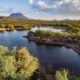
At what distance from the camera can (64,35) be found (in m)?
52.6

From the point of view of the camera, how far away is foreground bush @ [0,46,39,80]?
1658 centimetres

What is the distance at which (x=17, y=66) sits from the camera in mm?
18750

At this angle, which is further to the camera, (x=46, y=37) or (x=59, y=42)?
(x=46, y=37)

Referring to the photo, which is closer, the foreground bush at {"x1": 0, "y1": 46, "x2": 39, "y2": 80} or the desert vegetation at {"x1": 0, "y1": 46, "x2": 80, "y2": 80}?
the desert vegetation at {"x1": 0, "y1": 46, "x2": 80, "y2": 80}

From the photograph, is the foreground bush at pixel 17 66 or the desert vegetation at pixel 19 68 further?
the foreground bush at pixel 17 66

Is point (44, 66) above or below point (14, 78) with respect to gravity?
below

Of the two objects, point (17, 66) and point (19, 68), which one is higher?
point (17, 66)

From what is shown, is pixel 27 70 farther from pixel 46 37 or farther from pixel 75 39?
pixel 46 37

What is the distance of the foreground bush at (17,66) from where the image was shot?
16.6m

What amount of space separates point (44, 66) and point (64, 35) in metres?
28.2

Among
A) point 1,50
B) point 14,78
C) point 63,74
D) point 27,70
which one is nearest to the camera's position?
point 63,74

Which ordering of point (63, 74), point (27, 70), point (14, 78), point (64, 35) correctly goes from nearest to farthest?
point (63, 74) → point (14, 78) → point (27, 70) → point (64, 35)

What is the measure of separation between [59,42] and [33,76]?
2793 centimetres

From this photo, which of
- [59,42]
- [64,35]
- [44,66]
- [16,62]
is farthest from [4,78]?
[64,35]
